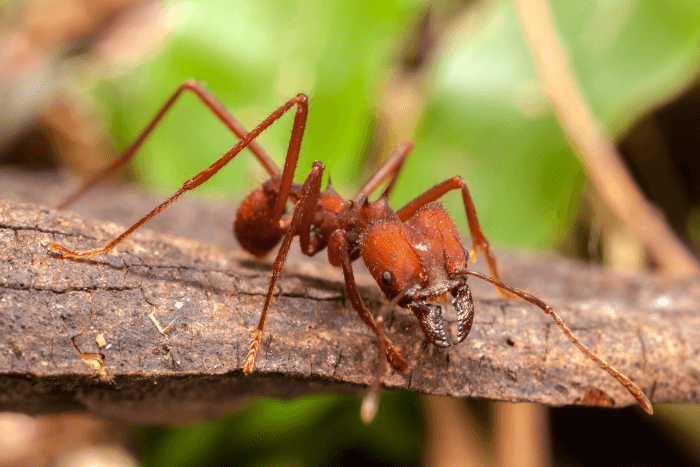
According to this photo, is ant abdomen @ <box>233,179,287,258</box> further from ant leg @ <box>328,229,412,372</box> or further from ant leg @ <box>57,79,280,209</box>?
ant leg @ <box>328,229,412,372</box>

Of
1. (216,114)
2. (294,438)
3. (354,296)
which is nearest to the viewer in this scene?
(354,296)

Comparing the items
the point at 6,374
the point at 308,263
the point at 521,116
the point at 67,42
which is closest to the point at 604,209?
the point at 521,116

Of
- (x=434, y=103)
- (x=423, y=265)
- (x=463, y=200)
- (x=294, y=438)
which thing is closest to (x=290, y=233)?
(x=423, y=265)

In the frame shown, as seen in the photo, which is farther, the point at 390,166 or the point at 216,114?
the point at 390,166

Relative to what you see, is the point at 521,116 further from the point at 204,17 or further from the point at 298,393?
the point at 298,393

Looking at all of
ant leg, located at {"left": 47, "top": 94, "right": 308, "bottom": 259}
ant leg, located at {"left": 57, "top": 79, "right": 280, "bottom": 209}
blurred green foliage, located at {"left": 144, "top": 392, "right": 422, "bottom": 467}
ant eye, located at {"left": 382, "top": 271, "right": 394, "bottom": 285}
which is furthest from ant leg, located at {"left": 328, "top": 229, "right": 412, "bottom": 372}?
blurred green foliage, located at {"left": 144, "top": 392, "right": 422, "bottom": 467}

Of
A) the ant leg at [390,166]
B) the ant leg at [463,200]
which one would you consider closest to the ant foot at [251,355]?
the ant leg at [463,200]

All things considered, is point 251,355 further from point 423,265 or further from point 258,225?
point 258,225
